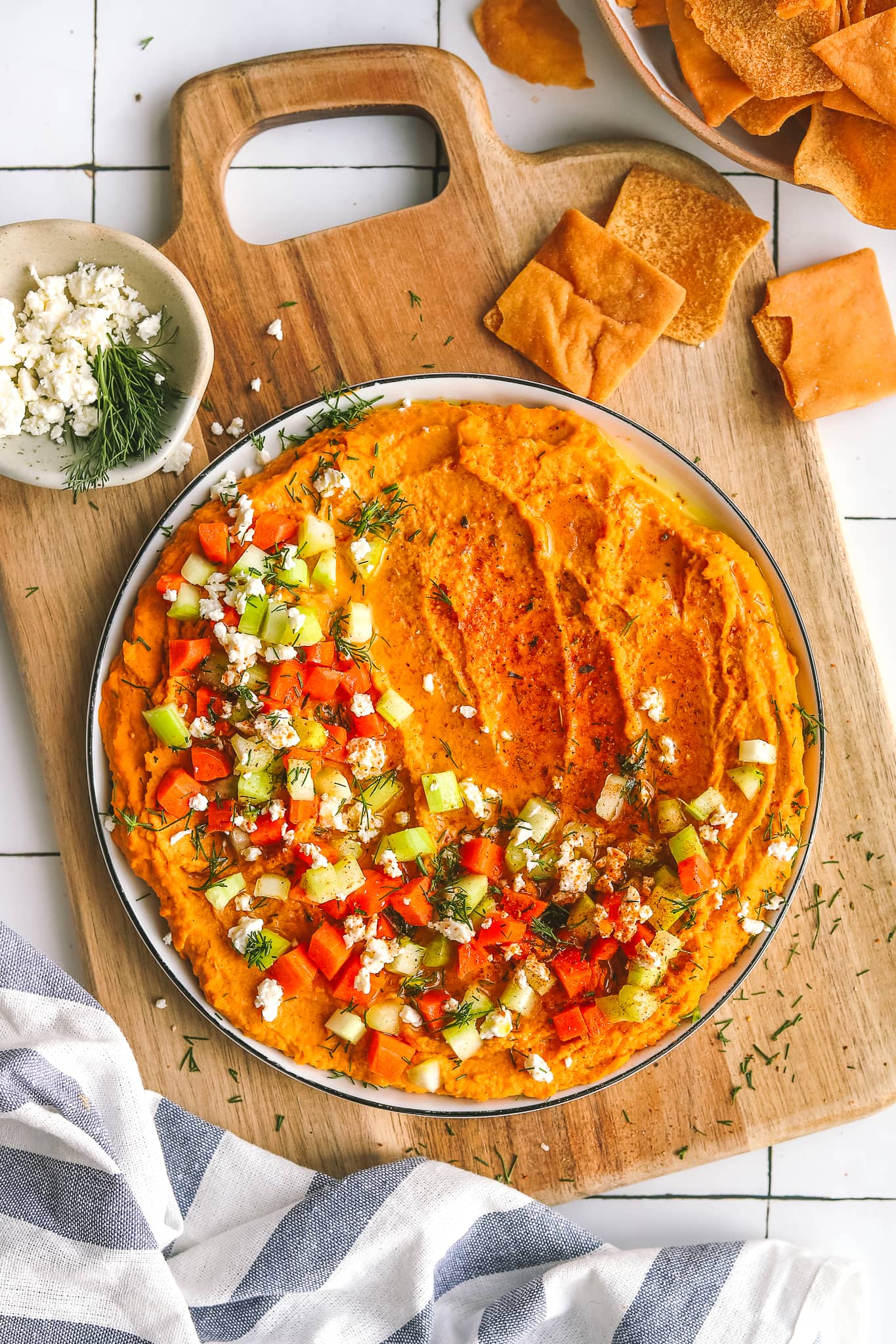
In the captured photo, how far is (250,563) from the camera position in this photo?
2.54 meters

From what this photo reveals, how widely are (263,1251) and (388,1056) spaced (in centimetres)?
63

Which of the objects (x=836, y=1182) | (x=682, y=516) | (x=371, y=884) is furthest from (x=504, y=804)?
(x=836, y=1182)

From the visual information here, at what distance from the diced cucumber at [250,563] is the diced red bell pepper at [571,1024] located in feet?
4.57

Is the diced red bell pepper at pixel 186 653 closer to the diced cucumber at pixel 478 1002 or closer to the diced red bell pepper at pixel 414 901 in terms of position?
the diced red bell pepper at pixel 414 901

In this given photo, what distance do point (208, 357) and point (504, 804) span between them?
1417 millimetres

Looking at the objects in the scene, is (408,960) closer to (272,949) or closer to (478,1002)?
(478,1002)

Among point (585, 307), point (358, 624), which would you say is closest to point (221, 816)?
point (358, 624)

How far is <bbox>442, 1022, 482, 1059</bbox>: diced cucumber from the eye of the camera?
260 cm

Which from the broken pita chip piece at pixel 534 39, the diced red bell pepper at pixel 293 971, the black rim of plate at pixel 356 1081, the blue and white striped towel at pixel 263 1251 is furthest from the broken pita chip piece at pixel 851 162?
the blue and white striped towel at pixel 263 1251

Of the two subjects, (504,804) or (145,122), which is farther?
(145,122)

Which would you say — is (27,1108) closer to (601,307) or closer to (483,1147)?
(483,1147)

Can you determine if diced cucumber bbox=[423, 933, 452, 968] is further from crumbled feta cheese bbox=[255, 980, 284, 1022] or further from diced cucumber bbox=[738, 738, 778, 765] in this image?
diced cucumber bbox=[738, 738, 778, 765]

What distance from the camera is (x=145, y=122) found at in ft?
9.45

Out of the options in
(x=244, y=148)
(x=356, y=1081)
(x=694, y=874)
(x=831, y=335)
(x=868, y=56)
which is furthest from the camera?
(x=244, y=148)
